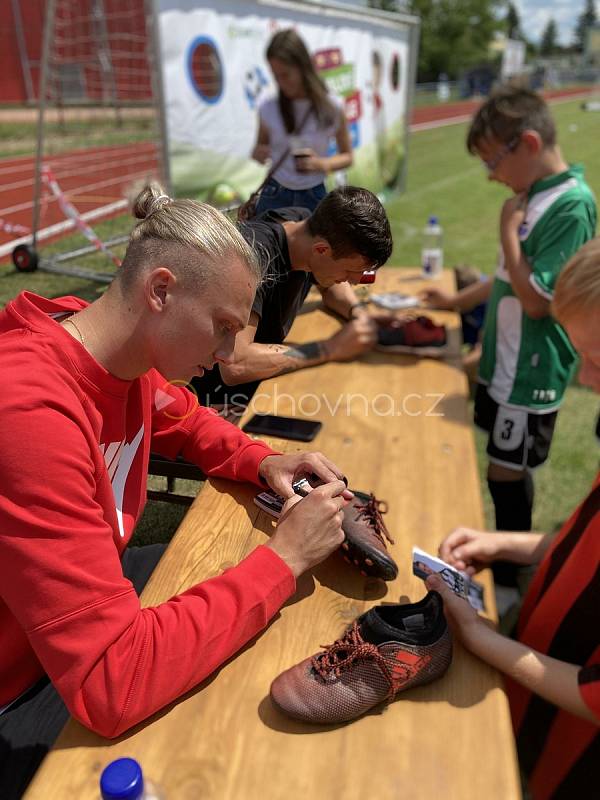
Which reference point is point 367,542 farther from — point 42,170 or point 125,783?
point 42,170

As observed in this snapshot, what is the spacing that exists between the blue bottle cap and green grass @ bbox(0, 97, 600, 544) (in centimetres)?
96

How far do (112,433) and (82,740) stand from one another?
56 centimetres

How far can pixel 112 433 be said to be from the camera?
128 cm

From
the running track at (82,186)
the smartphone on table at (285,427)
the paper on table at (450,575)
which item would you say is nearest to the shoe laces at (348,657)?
the paper on table at (450,575)

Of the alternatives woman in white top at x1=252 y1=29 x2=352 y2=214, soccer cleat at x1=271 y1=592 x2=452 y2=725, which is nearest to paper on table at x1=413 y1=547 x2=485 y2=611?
soccer cleat at x1=271 y1=592 x2=452 y2=725

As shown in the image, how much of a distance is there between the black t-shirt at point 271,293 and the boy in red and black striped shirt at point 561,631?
0.75 m

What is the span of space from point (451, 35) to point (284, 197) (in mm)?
60784

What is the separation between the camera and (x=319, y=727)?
1.03 metres

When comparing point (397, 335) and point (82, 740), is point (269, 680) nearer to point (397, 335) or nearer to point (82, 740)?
point (82, 740)

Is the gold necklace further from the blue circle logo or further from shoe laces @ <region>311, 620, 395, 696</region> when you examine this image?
the blue circle logo

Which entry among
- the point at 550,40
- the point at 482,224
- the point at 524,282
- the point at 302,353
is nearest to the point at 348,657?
the point at 302,353

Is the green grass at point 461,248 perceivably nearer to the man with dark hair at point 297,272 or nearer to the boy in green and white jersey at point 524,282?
the man with dark hair at point 297,272

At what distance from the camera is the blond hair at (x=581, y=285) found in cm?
137

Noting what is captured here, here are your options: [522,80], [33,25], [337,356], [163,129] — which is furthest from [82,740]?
[33,25]
